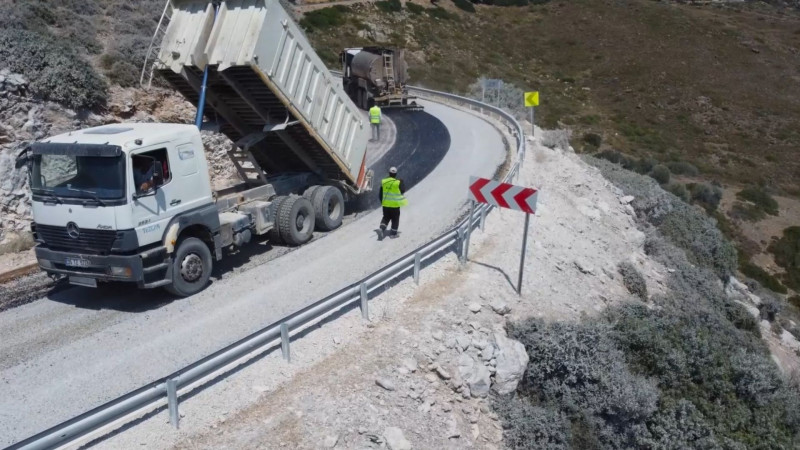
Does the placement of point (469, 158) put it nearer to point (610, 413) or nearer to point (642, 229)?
point (642, 229)

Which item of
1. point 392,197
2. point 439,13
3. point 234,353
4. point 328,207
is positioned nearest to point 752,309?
point 392,197

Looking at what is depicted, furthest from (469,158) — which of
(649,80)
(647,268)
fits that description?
(649,80)

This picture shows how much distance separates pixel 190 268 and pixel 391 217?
4.14m

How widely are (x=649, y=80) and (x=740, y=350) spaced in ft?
153

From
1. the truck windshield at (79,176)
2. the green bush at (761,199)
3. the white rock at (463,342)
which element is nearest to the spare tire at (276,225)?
the truck windshield at (79,176)

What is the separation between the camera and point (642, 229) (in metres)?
16.3

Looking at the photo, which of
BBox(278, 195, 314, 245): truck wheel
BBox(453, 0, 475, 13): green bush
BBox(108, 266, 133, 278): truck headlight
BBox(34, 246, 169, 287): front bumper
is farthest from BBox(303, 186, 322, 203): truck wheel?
BBox(453, 0, 475, 13): green bush

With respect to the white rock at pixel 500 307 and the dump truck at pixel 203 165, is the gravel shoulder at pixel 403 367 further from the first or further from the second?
the dump truck at pixel 203 165

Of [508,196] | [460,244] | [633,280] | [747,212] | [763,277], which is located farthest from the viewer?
[747,212]

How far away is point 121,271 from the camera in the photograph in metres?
8.86

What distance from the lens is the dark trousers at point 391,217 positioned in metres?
12.2

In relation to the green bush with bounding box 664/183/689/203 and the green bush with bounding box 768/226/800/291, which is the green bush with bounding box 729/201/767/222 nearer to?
the green bush with bounding box 768/226/800/291

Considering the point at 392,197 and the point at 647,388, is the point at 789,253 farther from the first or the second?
the point at 392,197

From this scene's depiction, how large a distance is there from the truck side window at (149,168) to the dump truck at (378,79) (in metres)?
19.6
